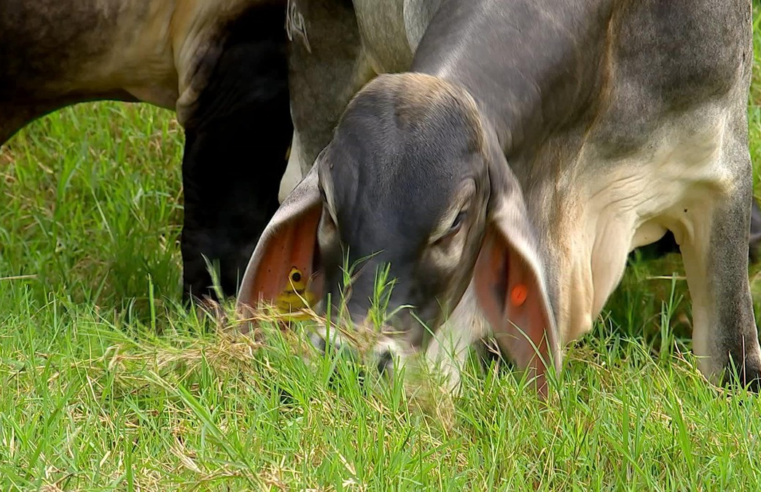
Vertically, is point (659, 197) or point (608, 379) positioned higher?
point (659, 197)

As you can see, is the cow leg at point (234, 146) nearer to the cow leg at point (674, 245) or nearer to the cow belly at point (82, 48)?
the cow belly at point (82, 48)

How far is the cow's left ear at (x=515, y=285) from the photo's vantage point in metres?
2.85

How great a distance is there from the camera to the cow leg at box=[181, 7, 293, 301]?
424cm

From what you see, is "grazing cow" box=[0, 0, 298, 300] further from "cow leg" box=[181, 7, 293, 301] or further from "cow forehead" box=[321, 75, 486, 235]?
"cow forehead" box=[321, 75, 486, 235]

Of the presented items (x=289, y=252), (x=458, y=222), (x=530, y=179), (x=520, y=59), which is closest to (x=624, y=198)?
(x=530, y=179)

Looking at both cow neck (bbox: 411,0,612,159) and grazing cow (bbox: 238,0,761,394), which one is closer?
grazing cow (bbox: 238,0,761,394)

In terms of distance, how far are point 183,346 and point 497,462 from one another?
819 millimetres

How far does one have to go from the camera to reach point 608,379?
10.1 feet

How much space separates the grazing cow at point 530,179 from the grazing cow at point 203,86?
0.62 m

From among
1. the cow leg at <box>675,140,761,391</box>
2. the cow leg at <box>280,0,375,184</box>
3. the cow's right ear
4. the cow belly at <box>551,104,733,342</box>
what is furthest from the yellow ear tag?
the cow leg at <box>280,0,375,184</box>

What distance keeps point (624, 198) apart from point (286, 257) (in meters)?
0.88

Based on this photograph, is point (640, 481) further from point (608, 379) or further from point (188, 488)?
point (188, 488)

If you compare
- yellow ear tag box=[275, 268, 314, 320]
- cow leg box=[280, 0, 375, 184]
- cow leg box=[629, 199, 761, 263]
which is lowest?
cow leg box=[629, 199, 761, 263]

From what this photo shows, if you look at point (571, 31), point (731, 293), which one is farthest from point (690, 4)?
point (731, 293)
